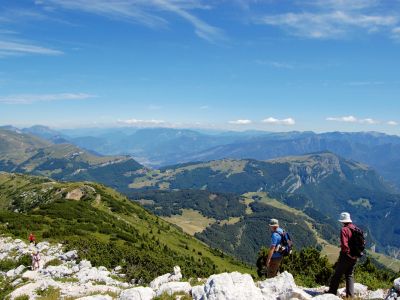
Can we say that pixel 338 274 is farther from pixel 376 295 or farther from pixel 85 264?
pixel 85 264

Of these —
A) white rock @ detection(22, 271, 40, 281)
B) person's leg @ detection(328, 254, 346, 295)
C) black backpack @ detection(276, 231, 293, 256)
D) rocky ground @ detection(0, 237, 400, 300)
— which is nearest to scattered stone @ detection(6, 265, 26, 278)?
rocky ground @ detection(0, 237, 400, 300)

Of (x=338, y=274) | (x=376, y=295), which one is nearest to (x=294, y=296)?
(x=338, y=274)

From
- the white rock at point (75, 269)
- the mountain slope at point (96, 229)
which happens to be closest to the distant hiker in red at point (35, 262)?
the white rock at point (75, 269)

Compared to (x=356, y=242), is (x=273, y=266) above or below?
below

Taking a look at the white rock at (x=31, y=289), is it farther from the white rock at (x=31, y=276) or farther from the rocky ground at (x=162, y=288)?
the white rock at (x=31, y=276)

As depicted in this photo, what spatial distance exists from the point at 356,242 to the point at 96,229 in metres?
60.5

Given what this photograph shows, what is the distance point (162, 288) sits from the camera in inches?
789

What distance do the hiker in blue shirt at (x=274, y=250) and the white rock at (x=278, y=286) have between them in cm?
257

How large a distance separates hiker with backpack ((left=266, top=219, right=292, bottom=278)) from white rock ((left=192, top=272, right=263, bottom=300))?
425cm

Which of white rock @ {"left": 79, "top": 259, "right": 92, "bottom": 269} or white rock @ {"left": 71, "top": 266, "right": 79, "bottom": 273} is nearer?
white rock @ {"left": 71, "top": 266, "right": 79, "bottom": 273}

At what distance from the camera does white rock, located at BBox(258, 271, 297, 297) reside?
17.7 metres

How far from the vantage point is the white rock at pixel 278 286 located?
58.1 feet

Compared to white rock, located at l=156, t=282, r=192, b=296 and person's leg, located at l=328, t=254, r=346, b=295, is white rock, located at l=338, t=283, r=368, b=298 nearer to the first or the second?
person's leg, located at l=328, t=254, r=346, b=295

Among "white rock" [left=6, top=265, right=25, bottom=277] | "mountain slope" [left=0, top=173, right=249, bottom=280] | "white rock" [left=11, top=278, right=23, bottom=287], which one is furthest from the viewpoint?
"mountain slope" [left=0, top=173, right=249, bottom=280]
